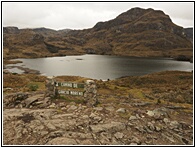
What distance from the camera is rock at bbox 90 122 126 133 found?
12195mm

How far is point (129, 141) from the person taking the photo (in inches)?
445

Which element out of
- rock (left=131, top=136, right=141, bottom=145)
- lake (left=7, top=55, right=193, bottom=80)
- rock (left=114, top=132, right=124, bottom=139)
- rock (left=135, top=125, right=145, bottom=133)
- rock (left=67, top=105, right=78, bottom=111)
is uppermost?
lake (left=7, top=55, right=193, bottom=80)

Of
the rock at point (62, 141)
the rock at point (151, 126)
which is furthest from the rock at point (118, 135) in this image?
the rock at point (62, 141)

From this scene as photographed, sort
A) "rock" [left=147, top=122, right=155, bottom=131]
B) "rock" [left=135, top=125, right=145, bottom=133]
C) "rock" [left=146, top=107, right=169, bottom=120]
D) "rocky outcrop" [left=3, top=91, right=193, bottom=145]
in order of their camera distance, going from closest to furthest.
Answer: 1. "rocky outcrop" [left=3, top=91, right=193, bottom=145]
2. "rock" [left=135, top=125, right=145, bottom=133]
3. "rock" [left=147, top=122, right=155, bottom=131]
4. "rock" [left=146, top=107, right=169, bottom=120]

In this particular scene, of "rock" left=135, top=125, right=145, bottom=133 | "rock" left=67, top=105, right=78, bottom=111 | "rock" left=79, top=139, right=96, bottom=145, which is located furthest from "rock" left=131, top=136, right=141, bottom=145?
"rock" left=67, top=105, right=78, bottom=111

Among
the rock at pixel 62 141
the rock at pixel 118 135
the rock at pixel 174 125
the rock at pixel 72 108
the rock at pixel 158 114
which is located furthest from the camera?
the rock at pixel 72 108

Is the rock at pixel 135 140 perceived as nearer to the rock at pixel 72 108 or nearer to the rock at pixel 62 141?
the rock at pixel 62 141

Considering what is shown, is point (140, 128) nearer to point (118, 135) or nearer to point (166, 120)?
point (118, 135)

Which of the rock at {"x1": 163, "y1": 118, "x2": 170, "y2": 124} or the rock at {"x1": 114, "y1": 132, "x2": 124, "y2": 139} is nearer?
the rock at {"x1": 114, "y1": 132, "x2": 124, "y2": 139}

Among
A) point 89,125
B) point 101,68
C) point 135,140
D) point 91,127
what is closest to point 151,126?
point 135,140

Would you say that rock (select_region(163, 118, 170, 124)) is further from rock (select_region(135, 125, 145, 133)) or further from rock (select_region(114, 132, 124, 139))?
rock (select_region(114, 132, 124, 139))

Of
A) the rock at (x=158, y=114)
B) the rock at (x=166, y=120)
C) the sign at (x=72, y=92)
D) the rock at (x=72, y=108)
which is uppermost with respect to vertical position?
the sign at (x=72, y=92)

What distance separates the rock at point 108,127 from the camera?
12.2 m

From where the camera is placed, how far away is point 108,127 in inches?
488
